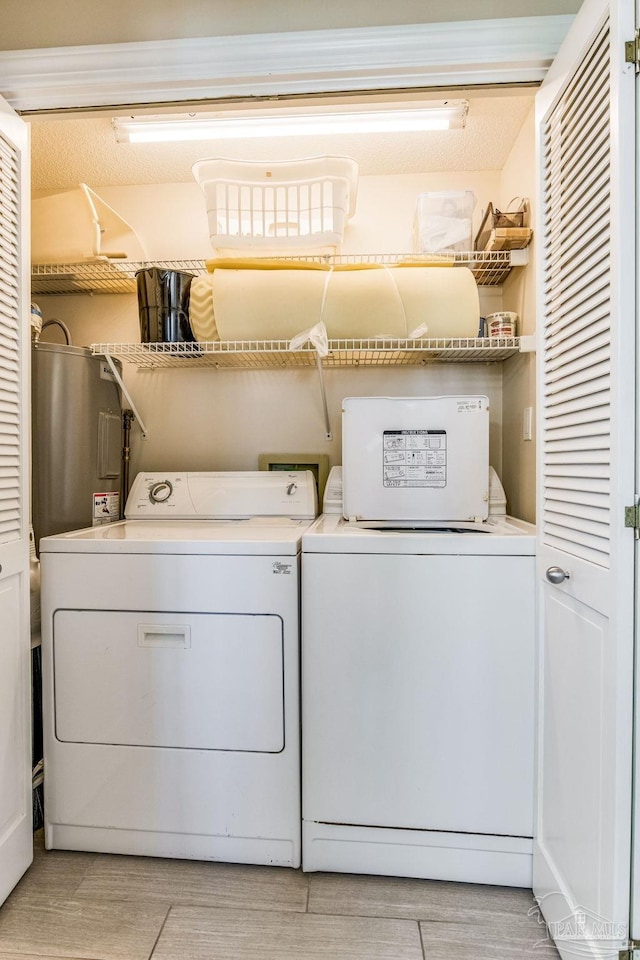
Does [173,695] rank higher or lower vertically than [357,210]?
lower

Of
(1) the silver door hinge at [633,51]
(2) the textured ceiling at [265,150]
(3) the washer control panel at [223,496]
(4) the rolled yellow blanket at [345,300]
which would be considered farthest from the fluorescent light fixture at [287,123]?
(3) the washer control panel at [223,496]

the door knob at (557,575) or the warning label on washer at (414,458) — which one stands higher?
the warning label on washer at (414,458)

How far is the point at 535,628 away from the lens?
1.45 m

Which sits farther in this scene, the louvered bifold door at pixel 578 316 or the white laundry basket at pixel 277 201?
the white laundry basket at pixel 277 201

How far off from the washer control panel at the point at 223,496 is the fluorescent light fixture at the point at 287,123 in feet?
4.25

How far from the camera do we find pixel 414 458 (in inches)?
67.9

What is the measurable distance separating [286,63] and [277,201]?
1.59 feet

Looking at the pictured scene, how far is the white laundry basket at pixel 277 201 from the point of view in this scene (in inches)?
72.3

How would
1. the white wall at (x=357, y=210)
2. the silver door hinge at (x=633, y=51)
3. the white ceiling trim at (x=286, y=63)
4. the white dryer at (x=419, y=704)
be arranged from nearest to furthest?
1. the silver door hinge at (x=633, y=51)
2. the white ceiling trim at (x=286, y=63)
3. the white dryer at (x=419, y=704)
4. the white wall at (x=357, y=210)

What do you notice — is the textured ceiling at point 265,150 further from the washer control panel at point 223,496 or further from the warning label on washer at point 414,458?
the washer control panel at point 223,496

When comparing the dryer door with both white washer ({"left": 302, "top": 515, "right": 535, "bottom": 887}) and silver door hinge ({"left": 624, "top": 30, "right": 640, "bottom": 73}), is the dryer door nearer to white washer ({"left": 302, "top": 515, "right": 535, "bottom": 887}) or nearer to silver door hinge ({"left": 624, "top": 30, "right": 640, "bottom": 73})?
white washer ({"left": 302, "top": 515, "right": 535, "bottom": 887})

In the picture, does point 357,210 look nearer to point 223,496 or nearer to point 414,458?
point 414,458

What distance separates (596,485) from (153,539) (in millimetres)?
1204

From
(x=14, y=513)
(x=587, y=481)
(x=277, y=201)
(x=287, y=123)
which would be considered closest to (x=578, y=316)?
(x=587, y=481)
